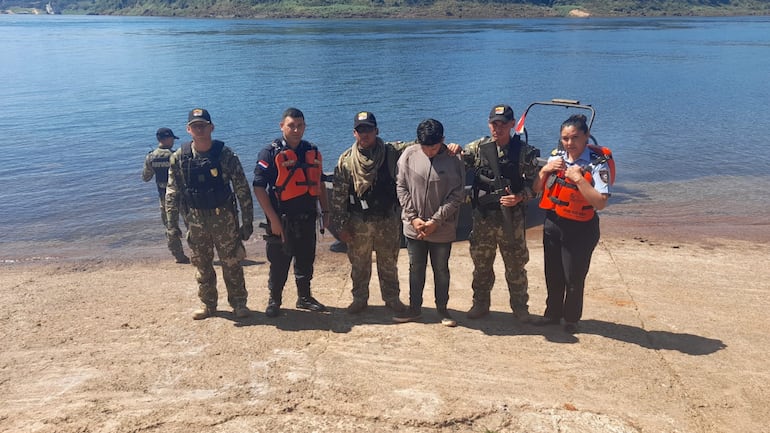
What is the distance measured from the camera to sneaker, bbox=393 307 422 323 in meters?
5.80

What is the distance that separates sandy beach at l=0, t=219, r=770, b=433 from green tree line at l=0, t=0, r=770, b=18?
10837 cm

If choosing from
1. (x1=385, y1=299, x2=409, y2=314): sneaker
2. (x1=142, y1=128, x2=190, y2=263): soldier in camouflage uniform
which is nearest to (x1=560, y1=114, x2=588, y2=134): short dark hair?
(x1=385, y1=299, x2=409, y2=314): sneaker

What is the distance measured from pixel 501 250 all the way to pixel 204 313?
9.96 ft

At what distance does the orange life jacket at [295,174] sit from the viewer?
5492mm

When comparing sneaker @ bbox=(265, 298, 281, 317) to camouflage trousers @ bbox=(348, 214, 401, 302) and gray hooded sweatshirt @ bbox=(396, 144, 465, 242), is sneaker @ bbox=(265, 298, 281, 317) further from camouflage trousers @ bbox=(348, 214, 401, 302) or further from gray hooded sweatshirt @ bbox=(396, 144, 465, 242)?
gray hooded sweatshirt @ bbox=(396, 144, 465, 242)

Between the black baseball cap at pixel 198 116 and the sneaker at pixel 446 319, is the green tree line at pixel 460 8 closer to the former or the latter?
the black baseball cap at pixel 198 116

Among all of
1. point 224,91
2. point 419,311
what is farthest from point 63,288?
point 224,91

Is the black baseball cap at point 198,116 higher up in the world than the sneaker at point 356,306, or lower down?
higher up

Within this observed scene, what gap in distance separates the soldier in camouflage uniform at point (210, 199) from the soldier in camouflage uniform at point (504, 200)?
209cm

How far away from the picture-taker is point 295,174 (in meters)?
5.55

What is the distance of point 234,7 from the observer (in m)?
120

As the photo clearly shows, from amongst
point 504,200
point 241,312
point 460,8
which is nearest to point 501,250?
point 504,200

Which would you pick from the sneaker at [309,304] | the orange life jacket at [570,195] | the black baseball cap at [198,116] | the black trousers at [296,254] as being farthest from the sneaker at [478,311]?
the black baseball cap at [198,116]

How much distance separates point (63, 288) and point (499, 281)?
550 centimetres
